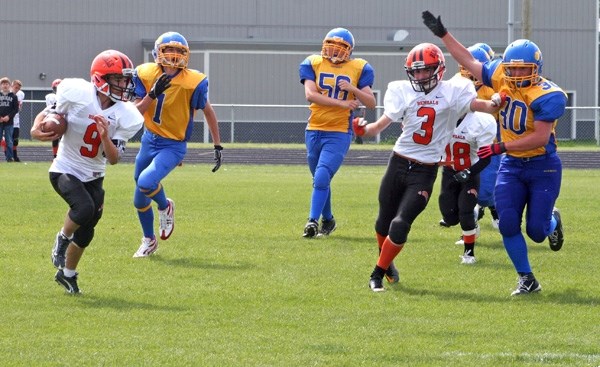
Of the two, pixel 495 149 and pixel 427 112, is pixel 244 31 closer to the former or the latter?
pixel 427 112

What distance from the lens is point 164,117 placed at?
33.2ft

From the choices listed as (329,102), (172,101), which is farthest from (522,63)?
(329,102)

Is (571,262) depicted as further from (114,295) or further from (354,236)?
(114,295)

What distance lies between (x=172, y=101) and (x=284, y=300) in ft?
10.0

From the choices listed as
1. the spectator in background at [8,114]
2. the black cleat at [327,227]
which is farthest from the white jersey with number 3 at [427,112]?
the spectator in background at [8,114]

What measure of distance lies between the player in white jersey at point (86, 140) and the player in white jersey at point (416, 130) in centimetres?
166

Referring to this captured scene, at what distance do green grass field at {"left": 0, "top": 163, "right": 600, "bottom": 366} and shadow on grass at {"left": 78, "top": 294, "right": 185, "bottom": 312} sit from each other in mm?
13

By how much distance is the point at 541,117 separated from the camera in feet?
25.6

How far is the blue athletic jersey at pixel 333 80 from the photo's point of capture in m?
11.4

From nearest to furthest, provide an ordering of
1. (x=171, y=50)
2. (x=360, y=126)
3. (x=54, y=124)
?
(x=54, y=124), (x=360, y=126), (x=171, y=50)

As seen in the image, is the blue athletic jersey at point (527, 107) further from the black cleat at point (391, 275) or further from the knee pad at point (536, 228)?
the black cleat at point (391, 275)

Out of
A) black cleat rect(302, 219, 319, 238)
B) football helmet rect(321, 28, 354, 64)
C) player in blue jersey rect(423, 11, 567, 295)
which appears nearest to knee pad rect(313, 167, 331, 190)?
black cleat rect(302, 219, 319, 238)

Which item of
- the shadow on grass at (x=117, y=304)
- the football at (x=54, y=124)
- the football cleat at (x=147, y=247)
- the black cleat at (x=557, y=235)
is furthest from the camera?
the football cleat at (x=147, y=247)

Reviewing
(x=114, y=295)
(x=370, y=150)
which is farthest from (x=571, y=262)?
(x=370, y=150)
